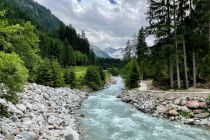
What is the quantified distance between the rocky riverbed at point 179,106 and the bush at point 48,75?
1882 cm

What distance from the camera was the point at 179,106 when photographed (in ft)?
96.5

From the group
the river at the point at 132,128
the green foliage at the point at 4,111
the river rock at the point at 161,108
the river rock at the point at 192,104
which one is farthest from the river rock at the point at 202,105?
the green foliage at the point at 4,111

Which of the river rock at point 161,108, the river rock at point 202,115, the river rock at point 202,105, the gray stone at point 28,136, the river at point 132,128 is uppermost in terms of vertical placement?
the river rock at point 202,105

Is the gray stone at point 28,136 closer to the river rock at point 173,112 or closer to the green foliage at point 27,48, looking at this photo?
the river rock at point 173,112

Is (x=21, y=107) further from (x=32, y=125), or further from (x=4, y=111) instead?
(x=32, y=125)

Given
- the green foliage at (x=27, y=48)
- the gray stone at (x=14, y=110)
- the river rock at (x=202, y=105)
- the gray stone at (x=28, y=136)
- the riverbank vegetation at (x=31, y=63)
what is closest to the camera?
the gray stone at (x=28, y=136)

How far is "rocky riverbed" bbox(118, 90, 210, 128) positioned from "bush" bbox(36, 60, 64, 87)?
18.8 m

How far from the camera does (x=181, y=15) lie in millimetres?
37469

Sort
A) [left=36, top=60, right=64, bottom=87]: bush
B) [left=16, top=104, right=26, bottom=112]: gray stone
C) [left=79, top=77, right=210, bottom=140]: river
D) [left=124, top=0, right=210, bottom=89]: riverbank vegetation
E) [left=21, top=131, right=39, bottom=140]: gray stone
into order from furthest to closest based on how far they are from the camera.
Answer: [left=36, top=60, right=64, bottom=87]: bush → [left=124, top=0, right=210, bottom=89]: riverbank vegetation → [left=16, top=104, right=26, bottom=112]: gray stone → [left=79, top=77, right=210, bottom=140]: river → [left=21, top=131, right=39, bottom=140]: gray stone

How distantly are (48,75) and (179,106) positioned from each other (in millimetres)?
26827


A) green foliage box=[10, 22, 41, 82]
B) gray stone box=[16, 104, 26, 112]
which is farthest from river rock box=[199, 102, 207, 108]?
green foliage box=[10, 22, 41, 82]

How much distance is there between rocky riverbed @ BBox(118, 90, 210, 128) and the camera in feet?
86.8

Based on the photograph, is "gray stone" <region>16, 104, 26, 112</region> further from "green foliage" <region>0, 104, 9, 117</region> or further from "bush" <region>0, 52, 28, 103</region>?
"green foliage" <region>0, 104, 9, 117</region>

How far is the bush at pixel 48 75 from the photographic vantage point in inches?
1993
